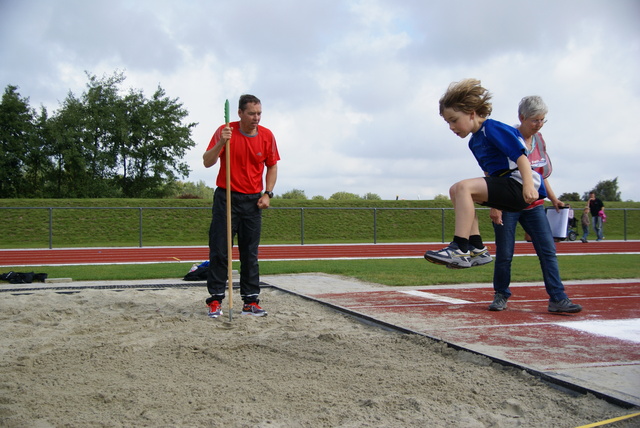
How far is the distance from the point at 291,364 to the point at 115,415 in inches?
46.6

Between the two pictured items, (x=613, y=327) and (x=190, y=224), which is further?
(x=190, y=224)

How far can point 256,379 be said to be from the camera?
318 centimetres

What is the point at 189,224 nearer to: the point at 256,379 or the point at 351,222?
the point at 351,222

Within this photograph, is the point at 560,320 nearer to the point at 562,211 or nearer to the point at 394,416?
the point at 562,211

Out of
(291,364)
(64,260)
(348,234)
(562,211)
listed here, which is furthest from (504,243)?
(348,234)

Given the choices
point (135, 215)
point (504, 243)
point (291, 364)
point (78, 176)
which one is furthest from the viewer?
point (78, 176)

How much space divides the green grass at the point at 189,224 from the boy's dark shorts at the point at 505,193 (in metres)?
16.6

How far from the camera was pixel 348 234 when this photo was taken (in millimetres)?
26109

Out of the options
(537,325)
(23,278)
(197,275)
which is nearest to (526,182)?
(537,325)

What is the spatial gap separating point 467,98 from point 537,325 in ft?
6.45

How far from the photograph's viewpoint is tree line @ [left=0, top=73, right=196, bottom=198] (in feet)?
118

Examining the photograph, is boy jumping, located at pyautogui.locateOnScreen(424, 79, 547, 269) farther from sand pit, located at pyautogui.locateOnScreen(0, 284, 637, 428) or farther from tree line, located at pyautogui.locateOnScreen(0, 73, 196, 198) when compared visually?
tree line, located at pyautogui.locateOnScreen(0, 73, 196, 198)

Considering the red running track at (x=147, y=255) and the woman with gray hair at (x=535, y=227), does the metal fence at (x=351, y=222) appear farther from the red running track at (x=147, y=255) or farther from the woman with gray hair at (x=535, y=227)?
the woman with gray hair at (x=535, y=227)

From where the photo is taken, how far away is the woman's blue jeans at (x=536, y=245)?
5.32 metres
